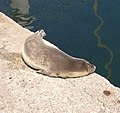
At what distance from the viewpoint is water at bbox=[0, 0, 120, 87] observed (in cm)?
706

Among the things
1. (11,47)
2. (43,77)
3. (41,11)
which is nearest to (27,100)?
(43,77)

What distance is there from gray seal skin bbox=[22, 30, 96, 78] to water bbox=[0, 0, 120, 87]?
64.8 inches

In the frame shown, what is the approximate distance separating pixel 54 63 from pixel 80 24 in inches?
149

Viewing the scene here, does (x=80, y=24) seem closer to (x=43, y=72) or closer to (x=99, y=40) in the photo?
(x=99, y=40)

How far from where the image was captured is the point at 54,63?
470 centimetres

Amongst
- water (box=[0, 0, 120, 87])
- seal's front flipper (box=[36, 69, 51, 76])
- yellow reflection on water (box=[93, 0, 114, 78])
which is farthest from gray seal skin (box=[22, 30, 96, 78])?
yellow reflection on water (box=[93, 0, 114, 78])

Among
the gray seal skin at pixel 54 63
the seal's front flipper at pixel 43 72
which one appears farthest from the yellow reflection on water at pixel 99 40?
the seal's front flipper at pixel 43 72

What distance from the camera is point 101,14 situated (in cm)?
878

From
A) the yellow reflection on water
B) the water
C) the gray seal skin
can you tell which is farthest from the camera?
the water

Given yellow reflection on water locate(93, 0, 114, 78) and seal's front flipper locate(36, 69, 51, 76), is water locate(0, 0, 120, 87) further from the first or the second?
seal's front flipper locate(36, 69, 51, 76)

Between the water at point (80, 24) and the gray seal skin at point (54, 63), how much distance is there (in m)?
1.64

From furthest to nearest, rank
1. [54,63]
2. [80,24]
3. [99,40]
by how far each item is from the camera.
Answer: [80,24]
[99,40]
[54,63]

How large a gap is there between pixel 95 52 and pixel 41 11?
2422 millimetres

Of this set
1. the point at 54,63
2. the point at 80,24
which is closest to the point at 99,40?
the point at 80,24
